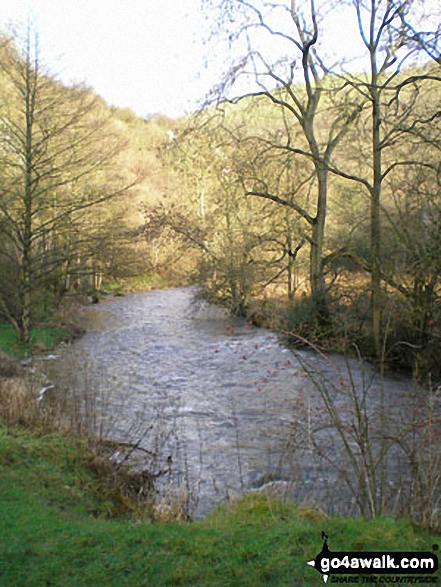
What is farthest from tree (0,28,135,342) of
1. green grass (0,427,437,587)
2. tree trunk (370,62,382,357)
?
green grass (0,427,437,587)

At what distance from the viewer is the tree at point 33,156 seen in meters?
16.2

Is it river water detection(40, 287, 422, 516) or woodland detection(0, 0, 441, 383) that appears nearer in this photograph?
river water detection(40, 287, 422, 516)

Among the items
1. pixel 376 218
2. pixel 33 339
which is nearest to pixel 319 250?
pixel 376 218

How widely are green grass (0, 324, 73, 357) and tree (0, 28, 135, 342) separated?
1.50 ft

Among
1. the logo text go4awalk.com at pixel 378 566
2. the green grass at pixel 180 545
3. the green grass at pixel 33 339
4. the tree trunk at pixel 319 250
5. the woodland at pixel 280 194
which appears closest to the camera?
the logo text go4awalk.com at pixel 378 566

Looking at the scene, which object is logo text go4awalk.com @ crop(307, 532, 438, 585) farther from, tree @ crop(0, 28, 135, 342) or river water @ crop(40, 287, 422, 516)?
tree @ crop(0, 28, 135, 342)

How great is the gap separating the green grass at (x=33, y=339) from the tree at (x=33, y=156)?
0.46 metres

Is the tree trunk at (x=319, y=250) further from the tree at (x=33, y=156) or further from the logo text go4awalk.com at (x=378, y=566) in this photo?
the logo text go4awalk.com at (x=378, y=566)

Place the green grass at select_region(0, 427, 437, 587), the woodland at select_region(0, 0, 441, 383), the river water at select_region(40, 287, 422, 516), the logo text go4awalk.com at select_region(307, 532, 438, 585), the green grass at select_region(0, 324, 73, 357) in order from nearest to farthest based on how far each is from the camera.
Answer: the logo text go4awalk.com at select_region(307, 532, 438, 585) < the green grass at select_region(0, 427, 437, 587) < the river water at select_region(40, 287, 422, 516) < the woodland at select_region(0, 0, 441, 383) < the green grass at select_region(0, 324, 73, 357)

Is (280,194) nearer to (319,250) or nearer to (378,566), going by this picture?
(319,250)

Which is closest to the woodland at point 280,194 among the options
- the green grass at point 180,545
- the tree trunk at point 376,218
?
the tree trunk at point 376,218

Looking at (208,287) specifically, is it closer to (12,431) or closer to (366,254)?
(366,254)

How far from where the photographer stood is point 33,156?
645 inches

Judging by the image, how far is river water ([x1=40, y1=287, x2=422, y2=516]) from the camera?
22.6 feet
